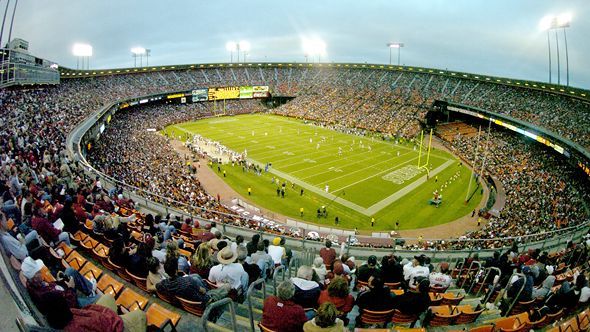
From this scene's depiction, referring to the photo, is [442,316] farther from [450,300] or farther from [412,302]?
[450,300]

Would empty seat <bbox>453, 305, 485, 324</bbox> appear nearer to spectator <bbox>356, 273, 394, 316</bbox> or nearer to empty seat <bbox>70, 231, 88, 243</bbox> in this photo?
spectator <bbox>356, 273, 394, 316</bbox>

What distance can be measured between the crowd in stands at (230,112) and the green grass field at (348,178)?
16.2 feet

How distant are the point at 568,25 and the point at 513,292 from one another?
2325 inches

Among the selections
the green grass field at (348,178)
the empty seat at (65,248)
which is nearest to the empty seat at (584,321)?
the empty seat at (65,248)

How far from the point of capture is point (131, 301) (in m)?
5.65

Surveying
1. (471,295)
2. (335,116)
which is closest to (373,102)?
(335,116)

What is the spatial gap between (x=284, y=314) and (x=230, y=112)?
8128 cm

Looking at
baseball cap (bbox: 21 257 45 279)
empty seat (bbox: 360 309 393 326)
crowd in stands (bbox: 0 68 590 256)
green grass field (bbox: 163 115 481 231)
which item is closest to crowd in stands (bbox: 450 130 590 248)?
crowd in stands (bbox: 0 68 590 256)

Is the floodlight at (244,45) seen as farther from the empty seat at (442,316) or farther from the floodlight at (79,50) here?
the empty seat at (442,316)

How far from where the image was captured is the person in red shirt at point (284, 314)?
15.3ft

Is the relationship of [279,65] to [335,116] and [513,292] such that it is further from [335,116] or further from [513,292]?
[513,292]

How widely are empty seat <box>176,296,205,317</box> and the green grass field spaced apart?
22628 mm

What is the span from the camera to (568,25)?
50.7 metres

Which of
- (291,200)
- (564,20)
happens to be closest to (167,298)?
(291,200)
